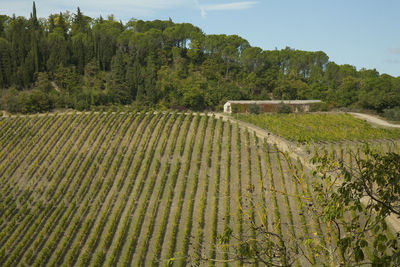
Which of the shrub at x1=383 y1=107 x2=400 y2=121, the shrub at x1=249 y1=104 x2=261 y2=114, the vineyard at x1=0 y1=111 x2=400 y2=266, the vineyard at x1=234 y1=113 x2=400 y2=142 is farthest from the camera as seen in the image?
the shrub at x1=249 y1=104 x2=261 y2=114

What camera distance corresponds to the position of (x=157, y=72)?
53.0 m

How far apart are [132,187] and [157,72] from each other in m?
31.1

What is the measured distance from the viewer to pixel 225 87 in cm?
4925

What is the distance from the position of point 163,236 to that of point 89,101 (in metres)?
26.6

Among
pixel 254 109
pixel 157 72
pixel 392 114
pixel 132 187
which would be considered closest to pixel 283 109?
pixel 254 109

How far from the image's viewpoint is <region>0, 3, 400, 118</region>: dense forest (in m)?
45.6

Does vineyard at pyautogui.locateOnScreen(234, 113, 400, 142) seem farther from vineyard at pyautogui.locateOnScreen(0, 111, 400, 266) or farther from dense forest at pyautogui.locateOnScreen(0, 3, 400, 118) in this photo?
dense forest at pyautogui.locateOnScreen(0, 3, 400, 118)

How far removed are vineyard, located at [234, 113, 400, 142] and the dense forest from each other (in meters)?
8.37

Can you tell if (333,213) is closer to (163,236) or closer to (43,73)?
(163,236)

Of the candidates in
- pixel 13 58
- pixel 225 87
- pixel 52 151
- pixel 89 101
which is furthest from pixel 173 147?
pixel 13 58

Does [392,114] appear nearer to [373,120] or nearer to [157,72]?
[373,120]

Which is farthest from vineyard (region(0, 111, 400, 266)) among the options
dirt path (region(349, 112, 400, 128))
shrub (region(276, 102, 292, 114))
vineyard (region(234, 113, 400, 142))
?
shrub (region(276, 102, 292, 114))

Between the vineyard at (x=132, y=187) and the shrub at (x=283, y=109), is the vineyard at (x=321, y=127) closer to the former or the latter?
the shrub at (x=283, y=109)

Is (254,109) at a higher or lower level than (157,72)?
lower
